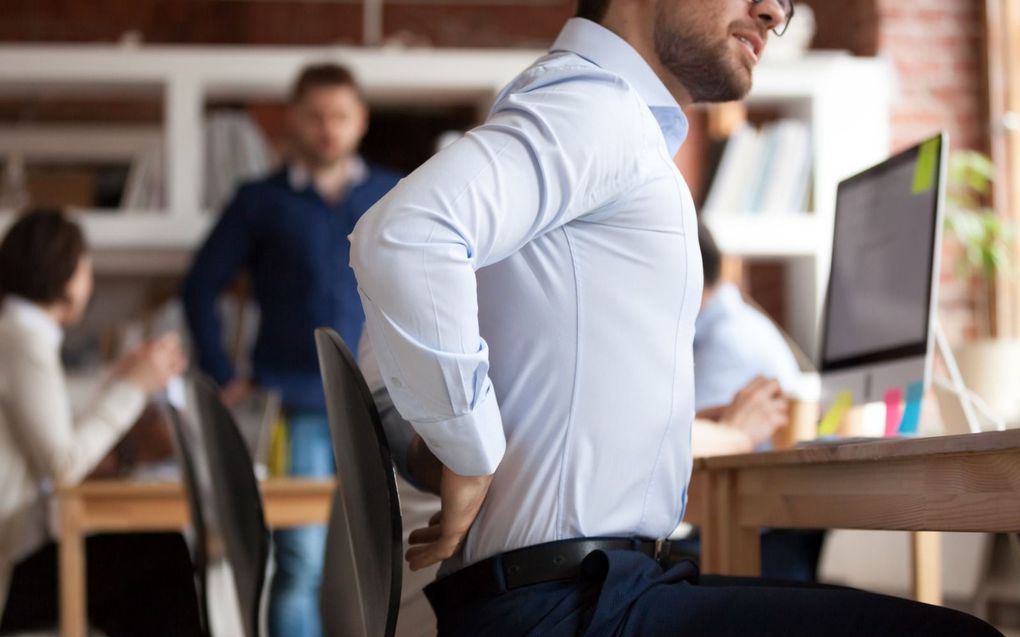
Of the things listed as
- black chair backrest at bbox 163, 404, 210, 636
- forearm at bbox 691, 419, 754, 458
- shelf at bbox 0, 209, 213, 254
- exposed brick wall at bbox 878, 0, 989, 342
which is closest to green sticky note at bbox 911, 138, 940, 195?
forearm at bbox 691, 419, 754, 458

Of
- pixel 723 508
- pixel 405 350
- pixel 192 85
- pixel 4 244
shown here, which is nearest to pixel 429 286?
pixel 405 350

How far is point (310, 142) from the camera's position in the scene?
3775mm

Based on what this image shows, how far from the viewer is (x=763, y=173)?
4570mm

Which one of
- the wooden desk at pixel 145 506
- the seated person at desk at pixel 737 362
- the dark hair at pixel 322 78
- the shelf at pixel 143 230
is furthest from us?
the shelf at pixel 143 230

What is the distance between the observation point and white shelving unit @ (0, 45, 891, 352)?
436 cm

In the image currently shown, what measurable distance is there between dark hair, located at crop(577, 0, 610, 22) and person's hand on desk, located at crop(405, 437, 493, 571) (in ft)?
1.62

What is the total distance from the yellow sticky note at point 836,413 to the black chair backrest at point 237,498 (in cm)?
98

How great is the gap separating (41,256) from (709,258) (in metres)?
1.55

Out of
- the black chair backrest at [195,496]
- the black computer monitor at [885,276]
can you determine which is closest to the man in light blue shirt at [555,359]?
the black computer monitor at [885,276]

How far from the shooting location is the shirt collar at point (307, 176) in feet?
12.8

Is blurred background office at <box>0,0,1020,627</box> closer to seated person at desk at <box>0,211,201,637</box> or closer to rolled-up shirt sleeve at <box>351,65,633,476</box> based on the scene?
seated person at desk at <box>0,211,201,637</box>

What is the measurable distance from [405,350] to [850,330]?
1.39 metres

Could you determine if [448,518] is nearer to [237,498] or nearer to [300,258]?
[237,498]

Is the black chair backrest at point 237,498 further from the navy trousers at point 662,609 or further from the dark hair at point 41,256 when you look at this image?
the dark hair at point 41,256
